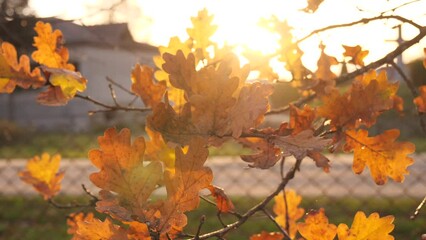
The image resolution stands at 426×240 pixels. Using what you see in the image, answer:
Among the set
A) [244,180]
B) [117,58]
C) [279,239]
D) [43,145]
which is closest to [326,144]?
[279,239]

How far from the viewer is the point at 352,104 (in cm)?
97

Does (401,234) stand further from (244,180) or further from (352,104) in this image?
(244,180)

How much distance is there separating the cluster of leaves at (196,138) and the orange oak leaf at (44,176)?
62 cm

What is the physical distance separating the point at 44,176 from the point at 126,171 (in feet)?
3.54

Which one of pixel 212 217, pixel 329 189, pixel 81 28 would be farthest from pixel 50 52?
pixel 329 189

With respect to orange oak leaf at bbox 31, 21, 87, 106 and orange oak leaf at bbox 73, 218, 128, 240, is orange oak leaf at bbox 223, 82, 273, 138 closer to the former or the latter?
orange oak leaf at bbox 73, 218, 128, 240

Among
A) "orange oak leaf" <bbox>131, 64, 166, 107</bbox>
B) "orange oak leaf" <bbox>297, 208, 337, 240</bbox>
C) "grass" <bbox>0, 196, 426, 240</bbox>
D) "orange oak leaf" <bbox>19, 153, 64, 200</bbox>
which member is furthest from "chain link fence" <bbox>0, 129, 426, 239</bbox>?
"orange oak leaf" <bbox>19, 153, 64, 200</bbox>

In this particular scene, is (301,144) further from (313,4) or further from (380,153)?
(313,4)

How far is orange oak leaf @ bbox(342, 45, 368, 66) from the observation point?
1331 mm

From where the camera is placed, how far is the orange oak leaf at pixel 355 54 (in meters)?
1.33

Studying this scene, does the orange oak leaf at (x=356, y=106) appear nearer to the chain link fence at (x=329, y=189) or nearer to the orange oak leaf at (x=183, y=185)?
the chain link fence at (x=329, y=189)

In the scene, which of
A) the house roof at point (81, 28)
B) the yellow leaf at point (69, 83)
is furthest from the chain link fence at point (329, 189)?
the house roof at point (81, 28)

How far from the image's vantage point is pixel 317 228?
92 centimetres

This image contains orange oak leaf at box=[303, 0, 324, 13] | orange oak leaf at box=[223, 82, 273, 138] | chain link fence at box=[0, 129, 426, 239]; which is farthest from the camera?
chain link fence at box=[0, 129, 426, 239]
